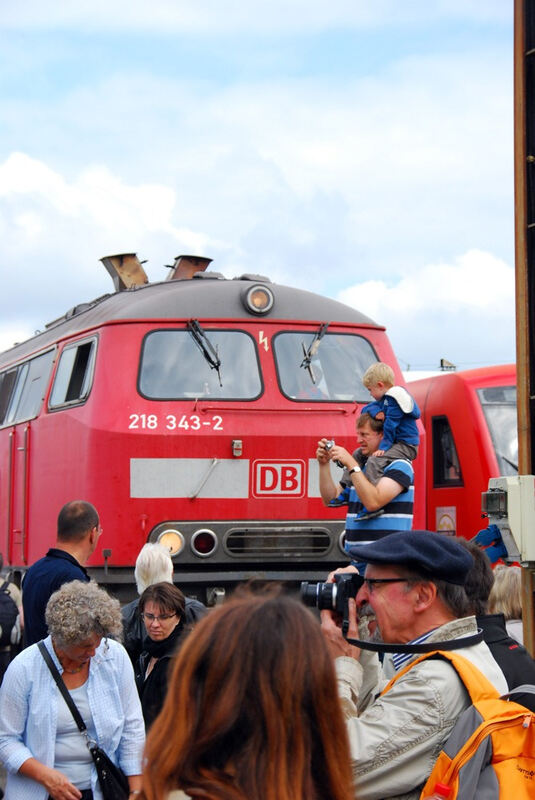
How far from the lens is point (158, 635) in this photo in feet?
19.1

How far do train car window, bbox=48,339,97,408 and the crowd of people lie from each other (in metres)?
3.34

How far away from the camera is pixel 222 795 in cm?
192

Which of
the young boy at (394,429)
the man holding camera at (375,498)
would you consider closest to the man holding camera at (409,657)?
the man holding camera at (375,498)

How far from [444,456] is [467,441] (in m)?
0.71

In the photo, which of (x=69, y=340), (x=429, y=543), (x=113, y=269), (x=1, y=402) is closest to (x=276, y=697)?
(x=429, y=543)

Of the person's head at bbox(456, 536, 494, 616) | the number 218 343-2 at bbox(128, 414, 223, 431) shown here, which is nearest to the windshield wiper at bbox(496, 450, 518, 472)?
the number 218 343-2 at bbox(128, 414, 223, 431)

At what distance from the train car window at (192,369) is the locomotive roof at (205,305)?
186 mm

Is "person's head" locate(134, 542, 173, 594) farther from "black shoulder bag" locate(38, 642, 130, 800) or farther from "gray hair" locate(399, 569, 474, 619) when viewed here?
"gray hair" locate(399, 569, 474, 619)

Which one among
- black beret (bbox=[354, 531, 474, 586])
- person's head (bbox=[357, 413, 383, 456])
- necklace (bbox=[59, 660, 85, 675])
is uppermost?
person's head (bbox=[357, 413, 383, 456])

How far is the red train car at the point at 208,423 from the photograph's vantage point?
8859 mm

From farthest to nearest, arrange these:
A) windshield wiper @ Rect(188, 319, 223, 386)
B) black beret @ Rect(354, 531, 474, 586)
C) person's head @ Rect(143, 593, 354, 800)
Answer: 1. windshield wiper @ Rect(188, 319, 223, 386)
2. black beret @ Rect(354, 531, 474, 586)
3. person's head @ Rect(143, 593, 354, 800)

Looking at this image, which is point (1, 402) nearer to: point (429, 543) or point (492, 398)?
point (492, 398)

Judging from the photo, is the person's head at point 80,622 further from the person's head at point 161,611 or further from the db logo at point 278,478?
the db logo at point 278,478

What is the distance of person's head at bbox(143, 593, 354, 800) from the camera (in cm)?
195
